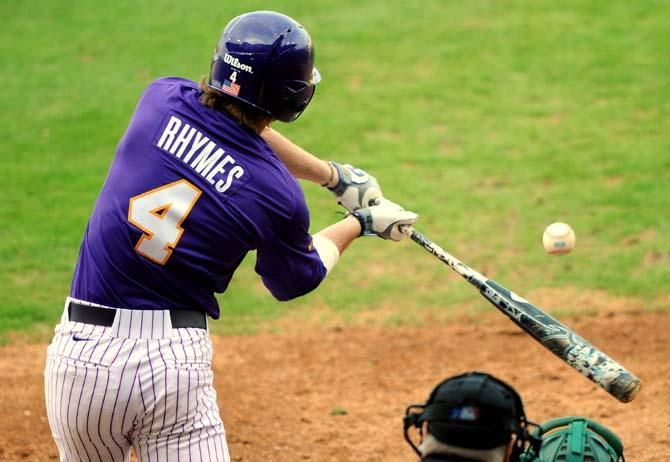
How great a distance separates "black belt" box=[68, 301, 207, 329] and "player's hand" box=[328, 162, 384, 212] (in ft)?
4.60

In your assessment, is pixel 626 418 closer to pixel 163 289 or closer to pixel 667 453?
pixel 667 453

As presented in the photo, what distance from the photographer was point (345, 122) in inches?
443

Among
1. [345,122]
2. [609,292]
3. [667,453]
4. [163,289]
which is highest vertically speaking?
[345,122]

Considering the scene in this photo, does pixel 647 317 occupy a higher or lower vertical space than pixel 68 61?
lower

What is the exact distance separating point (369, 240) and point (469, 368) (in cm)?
259

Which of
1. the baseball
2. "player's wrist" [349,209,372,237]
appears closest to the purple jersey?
"player's wrist" [349,209,372,237]

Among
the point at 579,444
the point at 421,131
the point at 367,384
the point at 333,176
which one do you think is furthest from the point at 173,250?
the point at 421,131

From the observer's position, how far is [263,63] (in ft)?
12.3

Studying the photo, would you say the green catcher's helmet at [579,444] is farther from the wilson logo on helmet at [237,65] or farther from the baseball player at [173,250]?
the wilson logo on helmet at [237,65]

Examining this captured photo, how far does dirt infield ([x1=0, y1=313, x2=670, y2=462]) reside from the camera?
19.3 ft

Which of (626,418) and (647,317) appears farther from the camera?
(647,317)

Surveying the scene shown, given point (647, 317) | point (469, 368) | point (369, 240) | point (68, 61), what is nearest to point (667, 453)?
point (469, 368)

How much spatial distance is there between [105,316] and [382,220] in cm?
147

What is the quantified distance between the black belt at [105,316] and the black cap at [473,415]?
3.30 ft
